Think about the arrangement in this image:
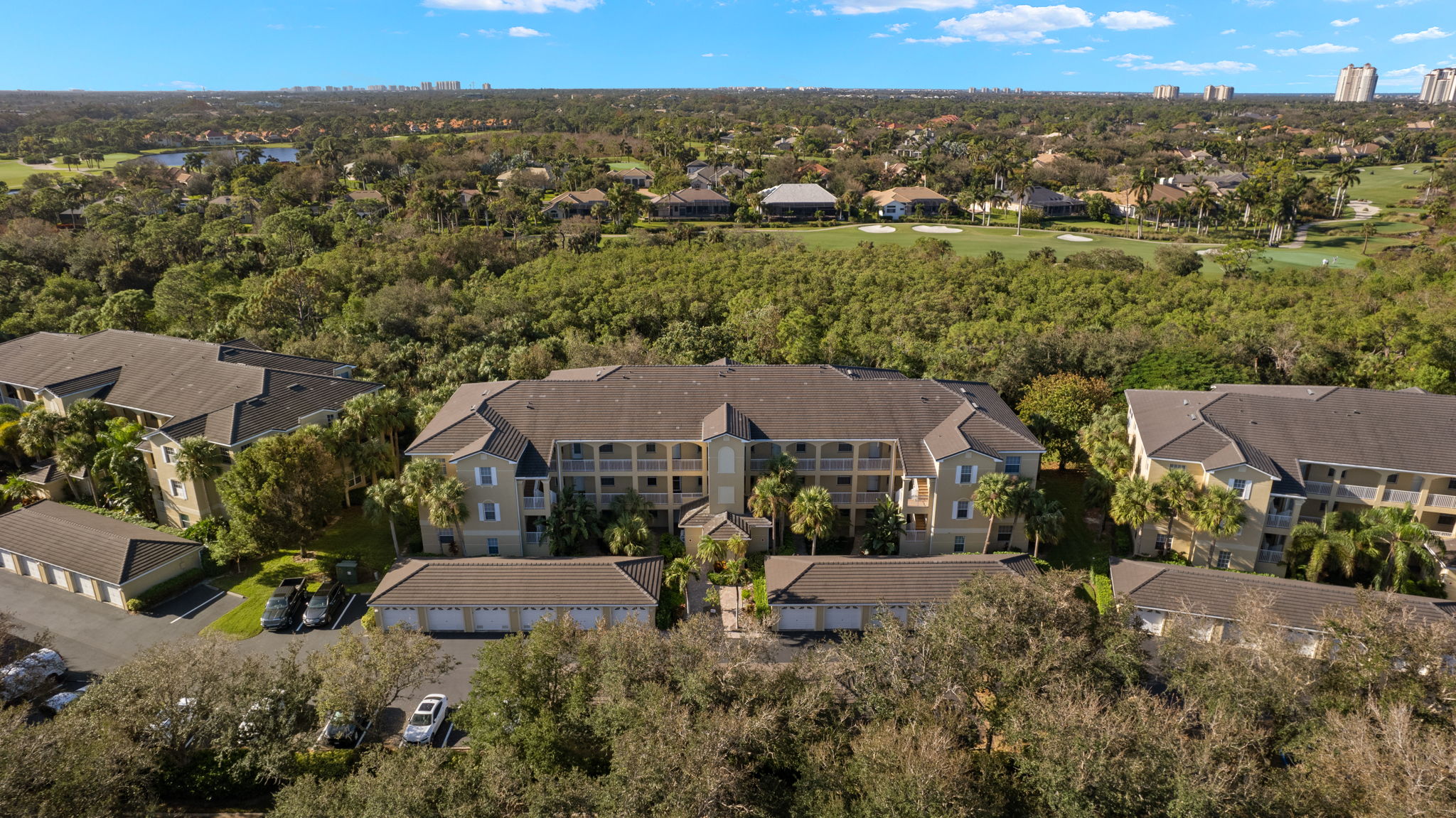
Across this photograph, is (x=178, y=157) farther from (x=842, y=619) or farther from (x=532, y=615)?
(x=842, y=619)

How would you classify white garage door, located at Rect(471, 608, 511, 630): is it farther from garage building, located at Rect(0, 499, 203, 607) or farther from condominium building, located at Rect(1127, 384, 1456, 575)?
condominium building, located at Rect(1127, 384, 1456, 575)

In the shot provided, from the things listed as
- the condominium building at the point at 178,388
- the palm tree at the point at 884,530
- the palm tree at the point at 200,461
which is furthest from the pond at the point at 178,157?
the palm tree at the point at 884,530

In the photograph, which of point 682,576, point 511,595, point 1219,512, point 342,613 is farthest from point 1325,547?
point 342,613

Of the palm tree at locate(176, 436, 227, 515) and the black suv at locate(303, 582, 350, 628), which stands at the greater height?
the palm tree at locate(176, 436, 227, 515)

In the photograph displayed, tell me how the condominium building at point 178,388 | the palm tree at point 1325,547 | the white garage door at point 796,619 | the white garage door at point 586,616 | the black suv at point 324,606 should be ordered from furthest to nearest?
the condominium building at point 178,388
the palm tree at point 1325,547
the black suv at point 324,606
the white garage door at point 796,619
the white garage door at point 586,616

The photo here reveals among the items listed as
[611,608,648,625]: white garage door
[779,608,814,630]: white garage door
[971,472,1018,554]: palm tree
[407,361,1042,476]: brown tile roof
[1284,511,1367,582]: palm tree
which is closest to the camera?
[611,608,648,625]: white garage door

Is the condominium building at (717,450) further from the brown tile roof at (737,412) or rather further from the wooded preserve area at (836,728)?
the wooded preserve area at (836,728)

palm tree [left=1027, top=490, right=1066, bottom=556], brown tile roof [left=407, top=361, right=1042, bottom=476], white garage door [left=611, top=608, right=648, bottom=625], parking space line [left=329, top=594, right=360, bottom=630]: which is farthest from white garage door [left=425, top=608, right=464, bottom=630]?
palm tree [left=1027, top=490, right=1066, bottom=556]
